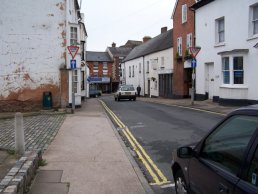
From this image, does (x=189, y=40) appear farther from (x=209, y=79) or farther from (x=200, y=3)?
(x=209, y=79)

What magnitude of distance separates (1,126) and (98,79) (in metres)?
64.6

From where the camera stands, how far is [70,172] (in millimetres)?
7047

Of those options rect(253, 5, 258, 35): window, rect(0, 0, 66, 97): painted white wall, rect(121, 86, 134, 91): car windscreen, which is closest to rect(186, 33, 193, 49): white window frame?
rect(121, 86, 134, 91): car windscreen

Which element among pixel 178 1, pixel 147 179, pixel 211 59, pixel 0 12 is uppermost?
pixel 178 1

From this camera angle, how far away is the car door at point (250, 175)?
283 centimetres

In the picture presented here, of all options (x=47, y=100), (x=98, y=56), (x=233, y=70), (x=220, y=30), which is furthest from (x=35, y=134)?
(x=98, y=56)

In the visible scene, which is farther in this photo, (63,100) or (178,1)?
(178,1)

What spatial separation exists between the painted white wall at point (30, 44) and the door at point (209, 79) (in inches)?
422

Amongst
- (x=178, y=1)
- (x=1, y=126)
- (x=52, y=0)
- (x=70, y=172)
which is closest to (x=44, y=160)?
(x=70, y=172)

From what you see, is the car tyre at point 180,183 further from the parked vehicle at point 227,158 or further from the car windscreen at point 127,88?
the car windscreen at point 127,88

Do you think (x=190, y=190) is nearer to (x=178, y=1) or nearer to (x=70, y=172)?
(x=70, y=172)

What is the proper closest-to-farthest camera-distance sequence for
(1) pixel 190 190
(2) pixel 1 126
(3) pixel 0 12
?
(1) pixel 190 190
(2) pixel 1 126
(3) pixel 0 12

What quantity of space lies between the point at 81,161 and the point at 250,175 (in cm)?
557

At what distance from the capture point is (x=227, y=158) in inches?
136
